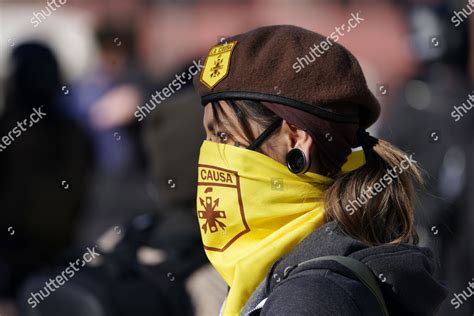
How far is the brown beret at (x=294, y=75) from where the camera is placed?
2156 mm

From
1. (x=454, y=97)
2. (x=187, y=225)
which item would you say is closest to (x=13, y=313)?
(x=187, y=225)

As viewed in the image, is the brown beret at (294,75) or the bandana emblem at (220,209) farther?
the bandana emblem at (220,209)

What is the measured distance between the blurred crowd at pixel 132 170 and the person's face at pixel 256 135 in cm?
42

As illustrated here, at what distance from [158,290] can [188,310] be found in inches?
4.3

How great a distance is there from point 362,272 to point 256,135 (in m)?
0.50

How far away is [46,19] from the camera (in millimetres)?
11250

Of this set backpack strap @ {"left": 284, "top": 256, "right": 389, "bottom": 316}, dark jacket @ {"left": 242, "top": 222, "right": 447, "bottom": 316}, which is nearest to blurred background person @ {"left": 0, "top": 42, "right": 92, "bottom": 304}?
dark jacket @ {"left": 242, "top": 222, "right": 447, "bottom": 316}

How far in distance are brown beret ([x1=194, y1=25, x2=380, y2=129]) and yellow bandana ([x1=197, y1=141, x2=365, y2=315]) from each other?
0.15 meters

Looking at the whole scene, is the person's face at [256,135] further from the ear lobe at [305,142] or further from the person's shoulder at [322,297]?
the person's shoulder at [322,297]

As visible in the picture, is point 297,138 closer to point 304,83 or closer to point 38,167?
point 304,83

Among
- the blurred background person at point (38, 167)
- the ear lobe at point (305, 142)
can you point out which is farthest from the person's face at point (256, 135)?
the blurred background person at point (38, 167)

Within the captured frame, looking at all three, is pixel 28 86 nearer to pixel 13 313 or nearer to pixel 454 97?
pixel 13 313

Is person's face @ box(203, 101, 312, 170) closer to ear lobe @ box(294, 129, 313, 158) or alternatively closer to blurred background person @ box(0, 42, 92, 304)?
ear lobe @ box(294, 129, 313, 158)

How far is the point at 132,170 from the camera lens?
680 cm
